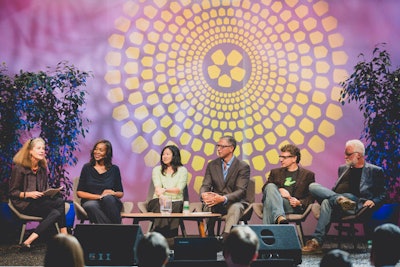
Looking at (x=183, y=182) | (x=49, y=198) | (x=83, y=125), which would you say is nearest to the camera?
(x=49, y=198)

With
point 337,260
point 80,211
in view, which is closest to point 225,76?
point 80,211

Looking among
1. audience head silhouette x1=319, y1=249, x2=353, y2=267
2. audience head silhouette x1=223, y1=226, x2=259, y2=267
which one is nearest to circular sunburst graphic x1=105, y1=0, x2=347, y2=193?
audience head silhouette x1=223, y1=226, x2=259, y2=267

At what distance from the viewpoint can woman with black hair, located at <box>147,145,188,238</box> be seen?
6121 mm

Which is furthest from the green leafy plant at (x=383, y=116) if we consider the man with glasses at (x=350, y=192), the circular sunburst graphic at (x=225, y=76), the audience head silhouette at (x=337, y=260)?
the audience head silhouette at (x=337, y=260)

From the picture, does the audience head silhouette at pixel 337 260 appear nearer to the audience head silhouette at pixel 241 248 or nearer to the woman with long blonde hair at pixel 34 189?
the audience head silhouette at pixel 241 248

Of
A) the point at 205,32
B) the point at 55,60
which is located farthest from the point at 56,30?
the point at 205,32

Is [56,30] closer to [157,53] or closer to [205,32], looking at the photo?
[157,53]

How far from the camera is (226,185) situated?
618cm

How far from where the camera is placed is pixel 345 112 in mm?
7152

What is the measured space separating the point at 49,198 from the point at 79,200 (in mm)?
368

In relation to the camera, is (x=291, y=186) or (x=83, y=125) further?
(x=83, y=125)

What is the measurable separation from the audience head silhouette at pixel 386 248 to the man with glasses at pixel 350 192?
2.90 meters

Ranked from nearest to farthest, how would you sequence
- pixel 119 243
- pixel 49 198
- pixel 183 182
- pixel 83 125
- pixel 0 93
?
pixel 119 243, pixel 49 198, pixel 183 182, pixel 0 93, pixel 83 125

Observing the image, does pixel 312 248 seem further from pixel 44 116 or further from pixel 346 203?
pixel 44 116
